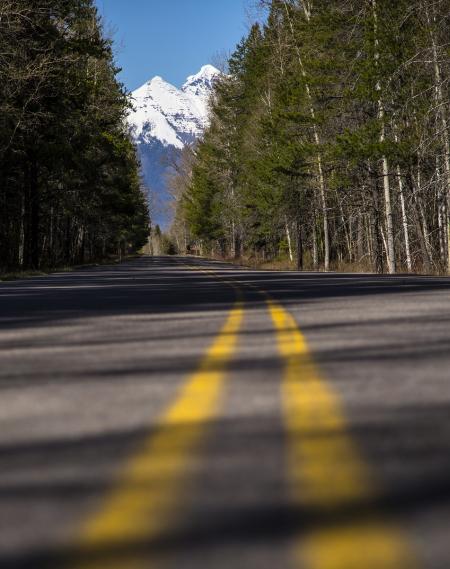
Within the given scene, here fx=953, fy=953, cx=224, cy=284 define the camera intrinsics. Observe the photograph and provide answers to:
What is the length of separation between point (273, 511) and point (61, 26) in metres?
36.1

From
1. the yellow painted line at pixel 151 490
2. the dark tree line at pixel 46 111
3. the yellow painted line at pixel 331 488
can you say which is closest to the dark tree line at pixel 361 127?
the dark tree line at pixel 46 111

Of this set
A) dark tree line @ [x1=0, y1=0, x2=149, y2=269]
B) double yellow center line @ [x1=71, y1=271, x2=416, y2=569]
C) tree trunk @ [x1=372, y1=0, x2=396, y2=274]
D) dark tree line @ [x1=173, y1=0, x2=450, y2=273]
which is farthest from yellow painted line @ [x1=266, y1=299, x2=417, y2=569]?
tree trunk @ [x1=372, y1=0, x2=396, y2=274]

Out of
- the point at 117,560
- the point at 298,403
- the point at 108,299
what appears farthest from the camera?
the point at 108,299

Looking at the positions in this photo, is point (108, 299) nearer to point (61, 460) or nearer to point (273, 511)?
point (61, 460)

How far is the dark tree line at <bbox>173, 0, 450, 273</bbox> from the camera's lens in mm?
29844

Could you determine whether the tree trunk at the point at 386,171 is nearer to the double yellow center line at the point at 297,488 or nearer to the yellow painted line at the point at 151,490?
the double yellow center line at the point at 297,488

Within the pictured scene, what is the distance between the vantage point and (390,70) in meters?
31.8

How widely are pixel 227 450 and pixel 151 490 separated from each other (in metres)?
0.63

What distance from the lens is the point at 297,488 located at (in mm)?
2846

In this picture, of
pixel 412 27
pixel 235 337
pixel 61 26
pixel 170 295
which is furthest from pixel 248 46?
pixel 235 337

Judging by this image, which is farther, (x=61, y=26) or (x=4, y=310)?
(x=61, y=26)

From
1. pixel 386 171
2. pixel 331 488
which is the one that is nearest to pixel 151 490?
pixel 331 488

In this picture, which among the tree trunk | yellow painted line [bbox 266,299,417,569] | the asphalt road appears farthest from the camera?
the tree trunk

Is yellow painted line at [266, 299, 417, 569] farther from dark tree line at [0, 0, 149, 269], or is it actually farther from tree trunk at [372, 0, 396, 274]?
tree trunk at [372, 0, 396, 274]
